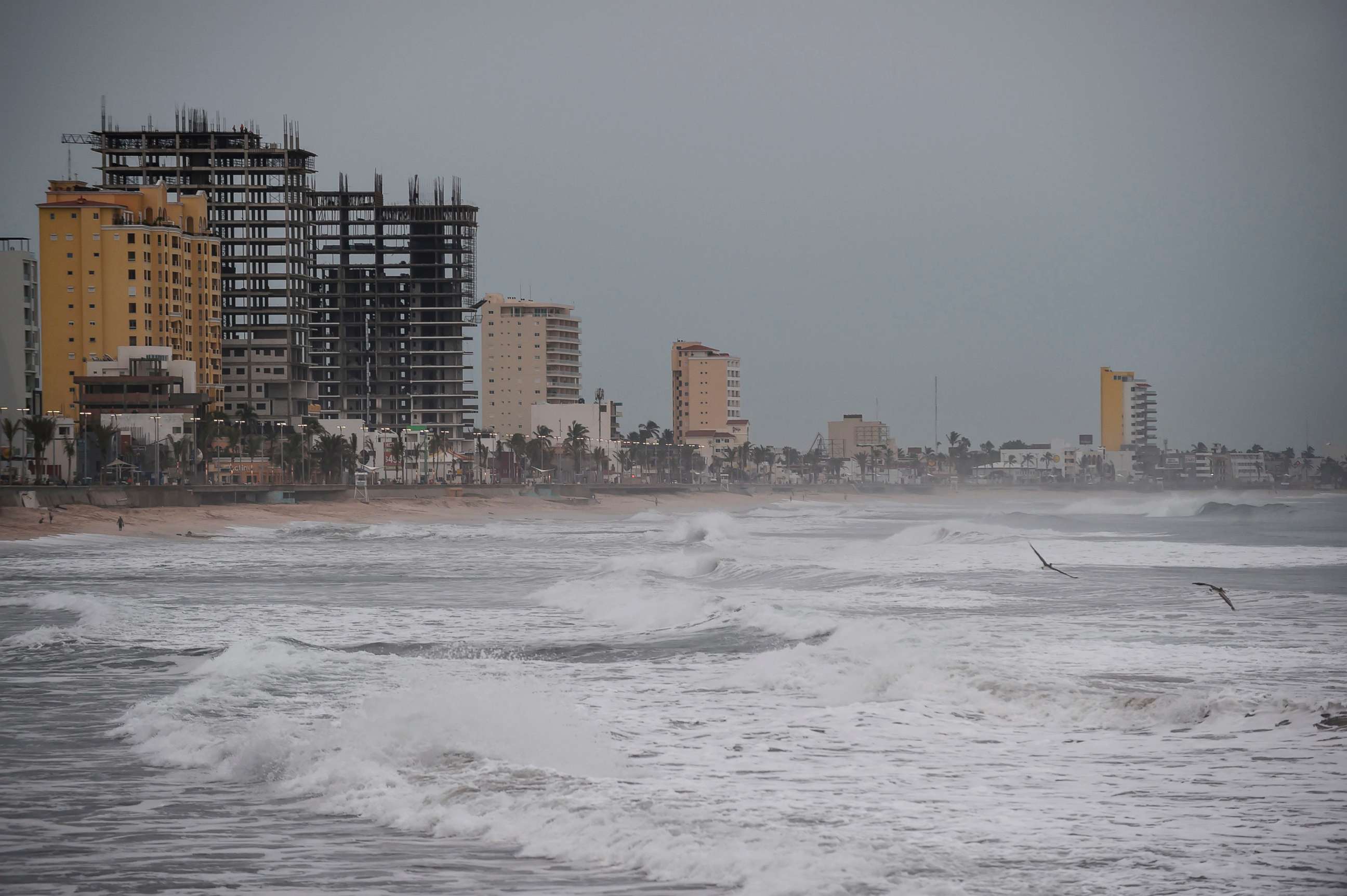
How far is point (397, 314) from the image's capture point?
179875 mm

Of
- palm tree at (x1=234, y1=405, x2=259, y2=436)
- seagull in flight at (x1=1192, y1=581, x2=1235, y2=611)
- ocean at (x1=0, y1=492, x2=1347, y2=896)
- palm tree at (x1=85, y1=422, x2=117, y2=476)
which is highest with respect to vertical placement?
palm tree at (x1=234, y1=405, x2=259, y2=436)

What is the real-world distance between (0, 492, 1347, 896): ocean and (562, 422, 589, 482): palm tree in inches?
5807

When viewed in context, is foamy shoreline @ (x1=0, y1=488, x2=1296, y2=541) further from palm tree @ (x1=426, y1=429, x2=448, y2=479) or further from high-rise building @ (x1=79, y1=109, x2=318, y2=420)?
high-rise building @ (x1=79, y1=109, x2=318, y2=420)

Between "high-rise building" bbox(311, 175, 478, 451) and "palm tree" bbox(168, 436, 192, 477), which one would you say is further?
"high-rise building" bbox(311, 175, 478, 451)

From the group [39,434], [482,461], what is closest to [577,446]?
[482,461]

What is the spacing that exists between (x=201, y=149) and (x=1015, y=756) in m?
172

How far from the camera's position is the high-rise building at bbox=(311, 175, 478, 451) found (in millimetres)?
175875

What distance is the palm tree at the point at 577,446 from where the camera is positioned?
577 feet

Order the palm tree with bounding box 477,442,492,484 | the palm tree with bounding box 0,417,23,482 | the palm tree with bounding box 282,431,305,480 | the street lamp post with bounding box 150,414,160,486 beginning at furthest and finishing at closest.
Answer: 1. the palm tree with bounding box 477,442,492,484
2. the palm tree with bounding box 282,431,305,480
3. the street lamp post with bounding box 150,414,160,486
4. the palm tree with bounding box 0,417,23,482

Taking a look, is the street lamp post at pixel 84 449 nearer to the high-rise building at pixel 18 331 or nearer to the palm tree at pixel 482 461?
the high-rise building at pixel 18 331

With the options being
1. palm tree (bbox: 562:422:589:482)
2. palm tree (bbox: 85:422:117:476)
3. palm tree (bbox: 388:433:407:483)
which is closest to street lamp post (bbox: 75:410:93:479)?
palm tree (bbox: 85:422:117:476)

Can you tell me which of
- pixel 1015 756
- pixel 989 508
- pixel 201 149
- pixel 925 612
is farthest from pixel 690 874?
pixel 201 149

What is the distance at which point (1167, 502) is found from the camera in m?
122

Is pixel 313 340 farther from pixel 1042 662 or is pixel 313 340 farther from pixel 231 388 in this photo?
pixel 1042 662
